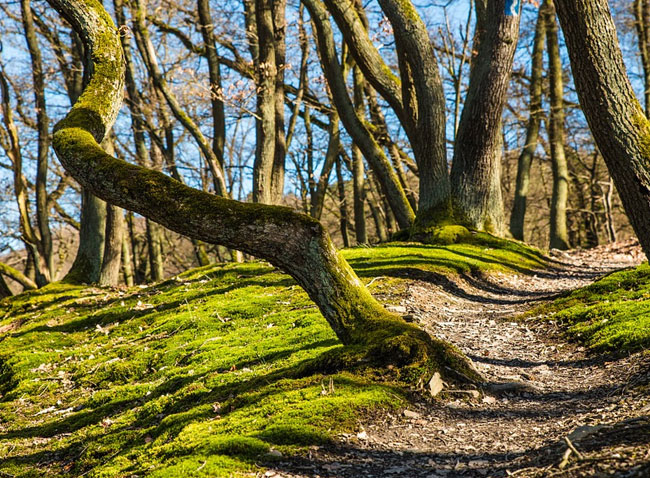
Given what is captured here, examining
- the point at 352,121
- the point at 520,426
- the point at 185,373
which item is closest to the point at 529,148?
the point at 352,121

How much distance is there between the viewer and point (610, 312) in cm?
634

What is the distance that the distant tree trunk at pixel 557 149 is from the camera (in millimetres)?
17969

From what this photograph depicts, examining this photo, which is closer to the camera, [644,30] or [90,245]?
[90,245]

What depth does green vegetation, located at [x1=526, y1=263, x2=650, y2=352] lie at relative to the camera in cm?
541

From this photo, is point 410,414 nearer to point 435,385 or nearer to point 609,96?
point 435,385

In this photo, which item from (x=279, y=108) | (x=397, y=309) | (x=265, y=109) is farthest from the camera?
(x=279, y=108)

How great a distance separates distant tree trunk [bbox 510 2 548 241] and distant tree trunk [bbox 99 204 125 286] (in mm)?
12829

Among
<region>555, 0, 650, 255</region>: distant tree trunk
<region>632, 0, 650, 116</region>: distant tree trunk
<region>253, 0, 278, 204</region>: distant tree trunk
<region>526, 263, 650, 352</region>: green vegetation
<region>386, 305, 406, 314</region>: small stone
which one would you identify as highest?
<region>632, 0, 650, 116</region>: distant tree trunk

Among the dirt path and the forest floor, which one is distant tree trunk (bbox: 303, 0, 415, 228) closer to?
the forest floor

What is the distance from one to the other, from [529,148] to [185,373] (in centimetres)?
1641

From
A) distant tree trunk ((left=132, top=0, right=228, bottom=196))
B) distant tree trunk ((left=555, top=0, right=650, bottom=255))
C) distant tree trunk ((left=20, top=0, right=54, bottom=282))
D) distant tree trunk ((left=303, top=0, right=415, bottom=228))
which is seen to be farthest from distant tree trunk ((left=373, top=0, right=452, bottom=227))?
distant tree trunk ((left=20, top=0, right=54, bottom=282))

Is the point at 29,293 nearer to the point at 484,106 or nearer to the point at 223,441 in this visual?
the point at 223,441

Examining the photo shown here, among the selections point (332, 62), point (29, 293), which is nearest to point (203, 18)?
point (332, 62)

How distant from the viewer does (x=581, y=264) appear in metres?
13.9
